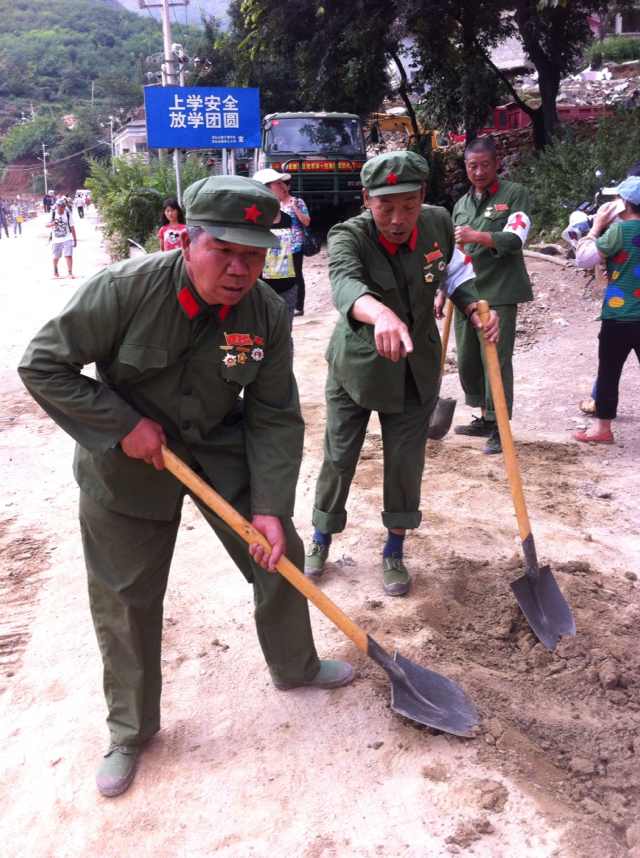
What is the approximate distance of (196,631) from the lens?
130 inches

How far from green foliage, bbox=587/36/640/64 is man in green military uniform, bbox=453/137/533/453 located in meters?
30.3

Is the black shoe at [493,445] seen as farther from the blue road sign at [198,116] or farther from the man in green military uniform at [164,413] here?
the blue road sign at [198,116]

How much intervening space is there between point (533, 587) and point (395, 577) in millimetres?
593

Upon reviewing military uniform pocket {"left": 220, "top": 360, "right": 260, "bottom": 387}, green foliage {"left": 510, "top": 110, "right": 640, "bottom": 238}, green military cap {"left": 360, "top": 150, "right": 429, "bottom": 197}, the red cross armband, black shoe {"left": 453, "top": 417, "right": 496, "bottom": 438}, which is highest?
green foliage {"left": 510, "top": 110, "right": 640, "bottom": 238}

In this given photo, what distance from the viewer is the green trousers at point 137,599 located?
2.40 m

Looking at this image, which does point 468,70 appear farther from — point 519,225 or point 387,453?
point 387,453

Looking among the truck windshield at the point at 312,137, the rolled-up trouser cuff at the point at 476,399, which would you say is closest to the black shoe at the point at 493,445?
the rolled-up trouser cuff at the point at 476,399

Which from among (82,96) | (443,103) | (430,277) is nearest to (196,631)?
(430,277)

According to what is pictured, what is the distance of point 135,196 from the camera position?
1823 centimetres

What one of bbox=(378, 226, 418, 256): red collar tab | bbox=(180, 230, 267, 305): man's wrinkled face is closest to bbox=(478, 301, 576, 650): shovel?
bbox=(378, 226, 418, 256): red collar tab

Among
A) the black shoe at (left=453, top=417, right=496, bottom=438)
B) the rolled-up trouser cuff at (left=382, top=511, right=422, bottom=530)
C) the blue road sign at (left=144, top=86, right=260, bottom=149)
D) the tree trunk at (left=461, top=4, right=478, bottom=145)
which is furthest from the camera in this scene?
the tree trunk at (left=461, top=4, right=478, bottom=145)

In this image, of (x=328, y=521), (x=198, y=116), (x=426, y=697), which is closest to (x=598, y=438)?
(x=328, y=521)

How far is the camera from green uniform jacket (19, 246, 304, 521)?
2.15 meters

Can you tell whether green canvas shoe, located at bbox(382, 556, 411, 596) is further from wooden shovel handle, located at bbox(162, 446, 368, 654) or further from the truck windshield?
the truck windshield
